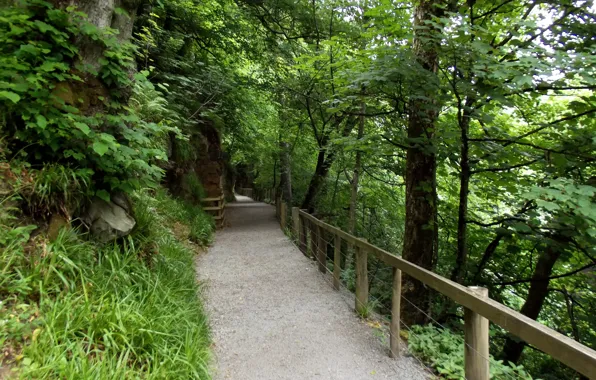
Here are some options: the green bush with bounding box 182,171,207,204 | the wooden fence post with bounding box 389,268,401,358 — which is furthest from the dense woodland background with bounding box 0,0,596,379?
the green bush with bounding box 182,171,207,204

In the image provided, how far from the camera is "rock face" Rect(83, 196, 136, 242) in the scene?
3340 millimetres

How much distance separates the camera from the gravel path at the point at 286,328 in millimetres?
3125

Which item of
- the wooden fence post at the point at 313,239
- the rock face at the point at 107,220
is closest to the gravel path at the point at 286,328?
the wooden fence post at the point at 313,239

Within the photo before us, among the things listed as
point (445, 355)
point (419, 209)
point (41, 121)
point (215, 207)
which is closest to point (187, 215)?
point (215, 207)

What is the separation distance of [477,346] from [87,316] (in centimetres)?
279

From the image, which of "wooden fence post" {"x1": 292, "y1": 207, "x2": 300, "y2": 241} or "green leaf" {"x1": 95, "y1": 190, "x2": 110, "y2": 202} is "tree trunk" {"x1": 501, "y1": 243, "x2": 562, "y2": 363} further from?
"green leaf" {"x1": 95, "y1": 190, "x2": 110, "y2": 202}

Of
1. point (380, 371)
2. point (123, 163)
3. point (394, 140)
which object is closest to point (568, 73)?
point (394, 140)

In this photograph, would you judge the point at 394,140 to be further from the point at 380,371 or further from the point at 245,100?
the point at 245,100

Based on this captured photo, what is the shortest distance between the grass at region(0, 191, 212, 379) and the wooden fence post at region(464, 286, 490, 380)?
6.53 feet

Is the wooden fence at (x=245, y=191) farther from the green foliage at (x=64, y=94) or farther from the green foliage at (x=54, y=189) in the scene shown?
the green foliage at (x=54, y=189)

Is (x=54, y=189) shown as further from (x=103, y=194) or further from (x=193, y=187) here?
(x=193, y=187)

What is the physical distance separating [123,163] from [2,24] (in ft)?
4.81

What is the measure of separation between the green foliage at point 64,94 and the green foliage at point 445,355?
10.7 feet

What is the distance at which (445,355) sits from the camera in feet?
10.5
